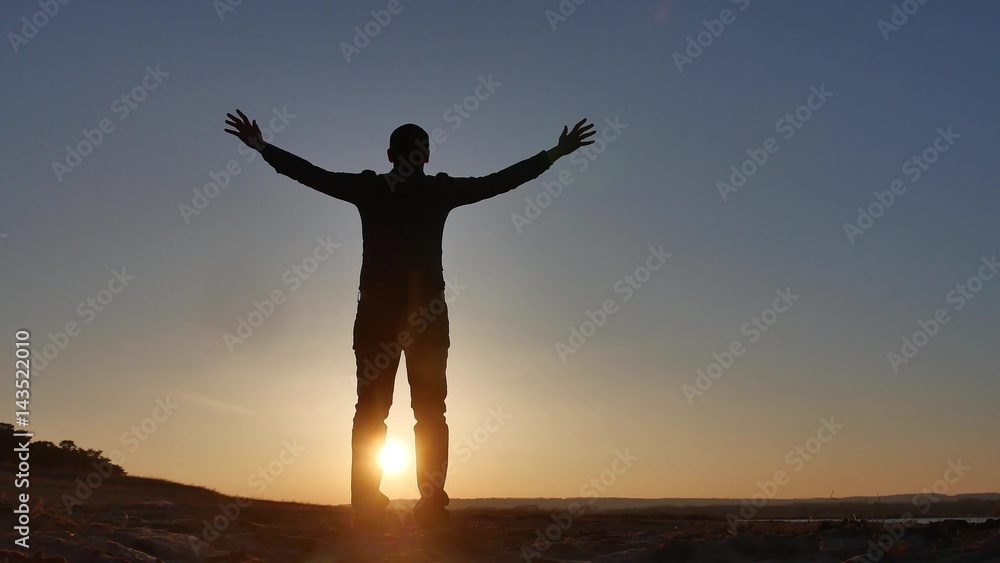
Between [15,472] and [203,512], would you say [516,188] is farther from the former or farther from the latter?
[15,472]

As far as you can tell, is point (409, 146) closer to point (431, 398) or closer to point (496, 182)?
point (496, 182)

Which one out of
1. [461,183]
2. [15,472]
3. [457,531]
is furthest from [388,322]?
[15,472]

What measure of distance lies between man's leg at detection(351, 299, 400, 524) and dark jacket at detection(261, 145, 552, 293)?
277 mm

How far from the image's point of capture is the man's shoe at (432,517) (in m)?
5.34

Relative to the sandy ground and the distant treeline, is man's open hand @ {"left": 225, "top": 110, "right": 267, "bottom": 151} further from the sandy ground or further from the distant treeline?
the distant treeline

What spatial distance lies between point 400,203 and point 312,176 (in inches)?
26.3

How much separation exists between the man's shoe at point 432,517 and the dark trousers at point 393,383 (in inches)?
1.9

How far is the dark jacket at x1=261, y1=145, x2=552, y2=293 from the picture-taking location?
18.2 feet

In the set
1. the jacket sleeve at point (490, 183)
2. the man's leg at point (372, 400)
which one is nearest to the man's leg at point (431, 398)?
the man's leg at point (372, 400)

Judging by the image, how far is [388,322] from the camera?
5480 millimetres

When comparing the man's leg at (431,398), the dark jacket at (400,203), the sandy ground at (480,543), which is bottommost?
the sandy ground at (480,543)

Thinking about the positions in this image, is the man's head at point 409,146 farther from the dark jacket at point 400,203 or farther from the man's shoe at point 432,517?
the man's shoe at point 432,517

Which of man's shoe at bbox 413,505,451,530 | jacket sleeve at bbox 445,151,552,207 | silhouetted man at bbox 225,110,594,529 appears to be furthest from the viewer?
jacket sleeve at bbox 445,151,552,207

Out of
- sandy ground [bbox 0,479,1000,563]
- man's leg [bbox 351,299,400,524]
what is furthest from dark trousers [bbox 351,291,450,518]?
sandy ground [bbox 0,479,1000,563]
